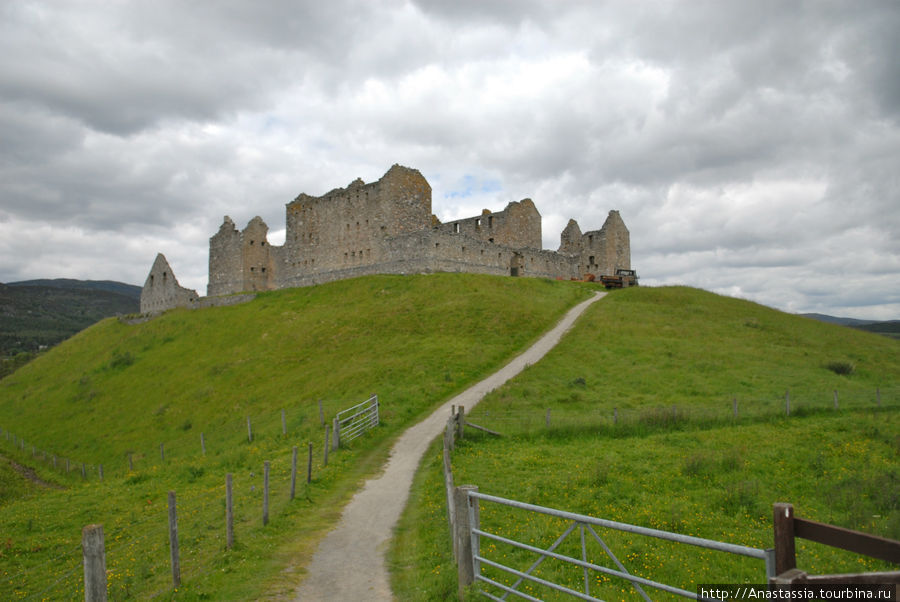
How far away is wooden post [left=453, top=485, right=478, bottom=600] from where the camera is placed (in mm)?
8656

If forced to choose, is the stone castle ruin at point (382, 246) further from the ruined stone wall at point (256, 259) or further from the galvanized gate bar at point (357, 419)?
the galvanized gate bar at point (357, 419)

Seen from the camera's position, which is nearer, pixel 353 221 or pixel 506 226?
pixel 353 221

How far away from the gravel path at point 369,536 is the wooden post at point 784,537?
666 centimetres

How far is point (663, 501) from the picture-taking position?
1396 centimetres

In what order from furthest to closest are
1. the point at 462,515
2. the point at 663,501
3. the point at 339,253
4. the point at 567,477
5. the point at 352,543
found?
the point at 339,253, the point at 567,477, the point at 663,501, the point at 352,543, the point at 462,515

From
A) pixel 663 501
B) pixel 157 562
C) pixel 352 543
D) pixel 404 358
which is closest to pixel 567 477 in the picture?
pixel 663 501

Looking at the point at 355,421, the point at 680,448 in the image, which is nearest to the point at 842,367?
the point at 680,448

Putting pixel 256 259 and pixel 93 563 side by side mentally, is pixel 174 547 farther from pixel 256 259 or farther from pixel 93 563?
pixel 256 259

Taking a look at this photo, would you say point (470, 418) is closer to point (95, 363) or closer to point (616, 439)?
point (616, 439)

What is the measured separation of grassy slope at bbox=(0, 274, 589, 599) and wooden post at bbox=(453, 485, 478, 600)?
3.46m

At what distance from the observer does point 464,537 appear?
8758mm

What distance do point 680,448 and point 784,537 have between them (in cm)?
1599

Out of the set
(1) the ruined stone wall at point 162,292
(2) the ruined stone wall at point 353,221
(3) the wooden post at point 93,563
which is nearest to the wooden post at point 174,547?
(3) the wooden post at point 93,563

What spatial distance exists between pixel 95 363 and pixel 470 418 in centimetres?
4460
